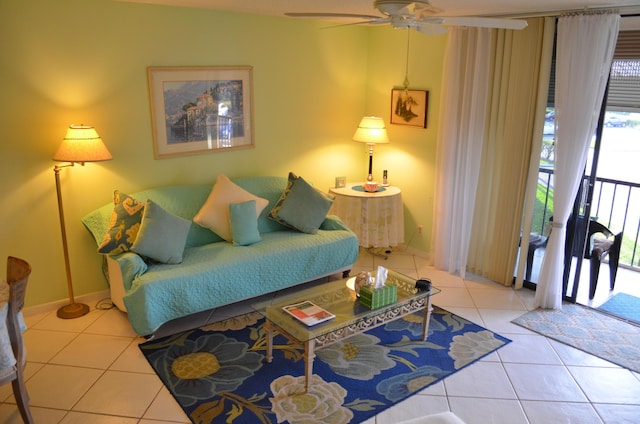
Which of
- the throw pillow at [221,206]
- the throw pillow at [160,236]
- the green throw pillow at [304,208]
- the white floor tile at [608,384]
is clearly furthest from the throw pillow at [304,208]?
the white floor tile at [608,384]

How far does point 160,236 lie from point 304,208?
138 centimetres

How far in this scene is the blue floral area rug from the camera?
10.1ft

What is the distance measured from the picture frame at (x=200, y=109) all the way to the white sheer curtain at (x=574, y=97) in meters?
2.73

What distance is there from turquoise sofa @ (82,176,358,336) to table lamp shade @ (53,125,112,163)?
0.53 m

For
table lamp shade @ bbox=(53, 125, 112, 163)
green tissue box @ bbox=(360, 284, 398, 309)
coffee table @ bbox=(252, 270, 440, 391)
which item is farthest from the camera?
table lamp shade @ bbox=(53, 125, 112, 163)

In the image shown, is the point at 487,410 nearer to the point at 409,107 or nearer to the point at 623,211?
the point at 409,107

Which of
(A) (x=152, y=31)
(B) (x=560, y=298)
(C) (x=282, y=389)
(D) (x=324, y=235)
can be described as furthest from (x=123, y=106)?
(B) (x=560, y=298)

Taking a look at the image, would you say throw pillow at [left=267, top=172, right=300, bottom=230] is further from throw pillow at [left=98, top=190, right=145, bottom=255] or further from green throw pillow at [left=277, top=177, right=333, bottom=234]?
throw pillow at [left=98, top=190, right=145, bottom=255]

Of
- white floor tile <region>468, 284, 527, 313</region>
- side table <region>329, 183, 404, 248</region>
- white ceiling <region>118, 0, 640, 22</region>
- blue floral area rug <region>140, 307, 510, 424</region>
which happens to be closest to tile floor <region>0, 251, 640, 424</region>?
blue floral area rug <region>140, 307, 510, 424</region>

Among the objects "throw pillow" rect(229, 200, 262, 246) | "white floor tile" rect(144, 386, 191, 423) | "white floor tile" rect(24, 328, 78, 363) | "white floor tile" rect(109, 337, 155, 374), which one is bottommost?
"white floor tile" rect(144, 386, 191, 423)

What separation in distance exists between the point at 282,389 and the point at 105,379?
1155mm

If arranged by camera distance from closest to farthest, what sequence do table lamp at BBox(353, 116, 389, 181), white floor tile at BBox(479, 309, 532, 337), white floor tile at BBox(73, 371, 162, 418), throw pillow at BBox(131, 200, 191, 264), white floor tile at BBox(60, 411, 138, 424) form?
white floor tile at BBox(60, 411, 138, 424) < white floor tile at BBox(73, 371, 162, 418) < throw pillow at BBox(131, 200, 191, 264) < white floor tile at BBox(479, 309, 532, 337) < table lamp at BBox(353, 116, 389, 181)

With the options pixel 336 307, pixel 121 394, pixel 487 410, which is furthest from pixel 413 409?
pixel 121 394

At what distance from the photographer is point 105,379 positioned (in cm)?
334
